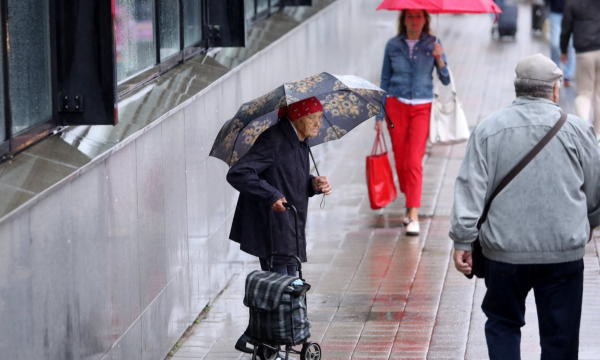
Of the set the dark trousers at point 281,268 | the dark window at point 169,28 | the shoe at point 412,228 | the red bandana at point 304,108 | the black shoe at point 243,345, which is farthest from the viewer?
the shoe at point 412,228

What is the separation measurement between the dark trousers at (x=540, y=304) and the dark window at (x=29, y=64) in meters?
2.11

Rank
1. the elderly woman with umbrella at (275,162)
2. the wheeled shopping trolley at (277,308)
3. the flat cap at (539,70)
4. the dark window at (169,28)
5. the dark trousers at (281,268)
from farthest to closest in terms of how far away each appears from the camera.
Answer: the dark window at (169,28)
the dark trousers at (281,268)
the elderly woman with umbrella at (275,162)
the wheeled shopping trolley at (277,308)
the flat cap at (539,70)

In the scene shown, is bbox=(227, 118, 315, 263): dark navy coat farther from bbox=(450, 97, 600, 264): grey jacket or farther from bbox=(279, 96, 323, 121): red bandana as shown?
bbox=(450, 97, 600, 264): grey jacket

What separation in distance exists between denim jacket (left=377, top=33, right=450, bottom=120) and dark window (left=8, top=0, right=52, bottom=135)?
13.6 feet

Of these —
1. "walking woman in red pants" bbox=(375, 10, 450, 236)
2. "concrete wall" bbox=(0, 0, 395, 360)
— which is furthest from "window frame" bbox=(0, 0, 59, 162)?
"walking woman in red pants" bbox=(375, 10, 450, 236)

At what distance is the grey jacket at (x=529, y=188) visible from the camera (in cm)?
452

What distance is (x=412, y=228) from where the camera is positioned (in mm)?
8594

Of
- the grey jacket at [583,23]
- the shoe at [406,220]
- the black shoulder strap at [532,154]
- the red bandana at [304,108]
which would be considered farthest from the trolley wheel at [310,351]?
the grey jacket at [583,23]

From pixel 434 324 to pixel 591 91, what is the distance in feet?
18.6

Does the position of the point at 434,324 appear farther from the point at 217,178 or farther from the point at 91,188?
the point at 91,188

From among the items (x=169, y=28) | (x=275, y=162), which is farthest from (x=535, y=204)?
(x=169, y=28)

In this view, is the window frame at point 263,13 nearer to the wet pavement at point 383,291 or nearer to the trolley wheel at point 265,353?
the wet pavement at point 383,291

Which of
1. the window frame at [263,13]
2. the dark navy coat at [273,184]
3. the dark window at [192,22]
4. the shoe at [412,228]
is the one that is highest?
the dark window at [192,22]

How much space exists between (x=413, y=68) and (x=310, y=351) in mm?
3752
